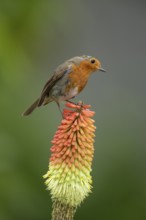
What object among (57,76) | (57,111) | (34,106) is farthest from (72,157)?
(57,111)

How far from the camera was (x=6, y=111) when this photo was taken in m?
7.29

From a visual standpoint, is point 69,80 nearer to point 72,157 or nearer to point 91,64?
point 91,64

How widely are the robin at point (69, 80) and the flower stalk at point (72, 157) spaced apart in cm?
84

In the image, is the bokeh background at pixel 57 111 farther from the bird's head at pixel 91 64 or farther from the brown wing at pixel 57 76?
the bird's head at pixel 91 64

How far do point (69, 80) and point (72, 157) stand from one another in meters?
1.23

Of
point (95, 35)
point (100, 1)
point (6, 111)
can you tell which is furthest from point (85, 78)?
point (100, 1)

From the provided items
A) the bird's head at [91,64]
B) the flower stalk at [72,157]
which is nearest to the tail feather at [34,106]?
the bird's head at [91,64]

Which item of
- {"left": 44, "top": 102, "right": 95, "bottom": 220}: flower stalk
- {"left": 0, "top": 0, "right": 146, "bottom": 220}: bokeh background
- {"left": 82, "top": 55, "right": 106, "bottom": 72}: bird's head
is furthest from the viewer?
{"left": 0, "top": 0, "right": 146, "bottom": 220}: bokeh background

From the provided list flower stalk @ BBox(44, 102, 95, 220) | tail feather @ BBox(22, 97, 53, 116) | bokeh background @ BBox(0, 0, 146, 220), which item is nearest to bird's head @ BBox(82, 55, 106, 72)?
tail feather @ BBox(22, 97, 53, 116)

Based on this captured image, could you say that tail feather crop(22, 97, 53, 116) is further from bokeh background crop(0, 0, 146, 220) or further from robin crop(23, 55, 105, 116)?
bokeh background crop(0, 0, 146, 220)

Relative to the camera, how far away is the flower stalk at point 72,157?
555cm

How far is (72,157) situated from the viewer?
18.4 feet

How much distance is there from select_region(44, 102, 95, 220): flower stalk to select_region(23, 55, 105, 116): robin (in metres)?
0.84

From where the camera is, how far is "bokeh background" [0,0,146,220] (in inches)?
272
